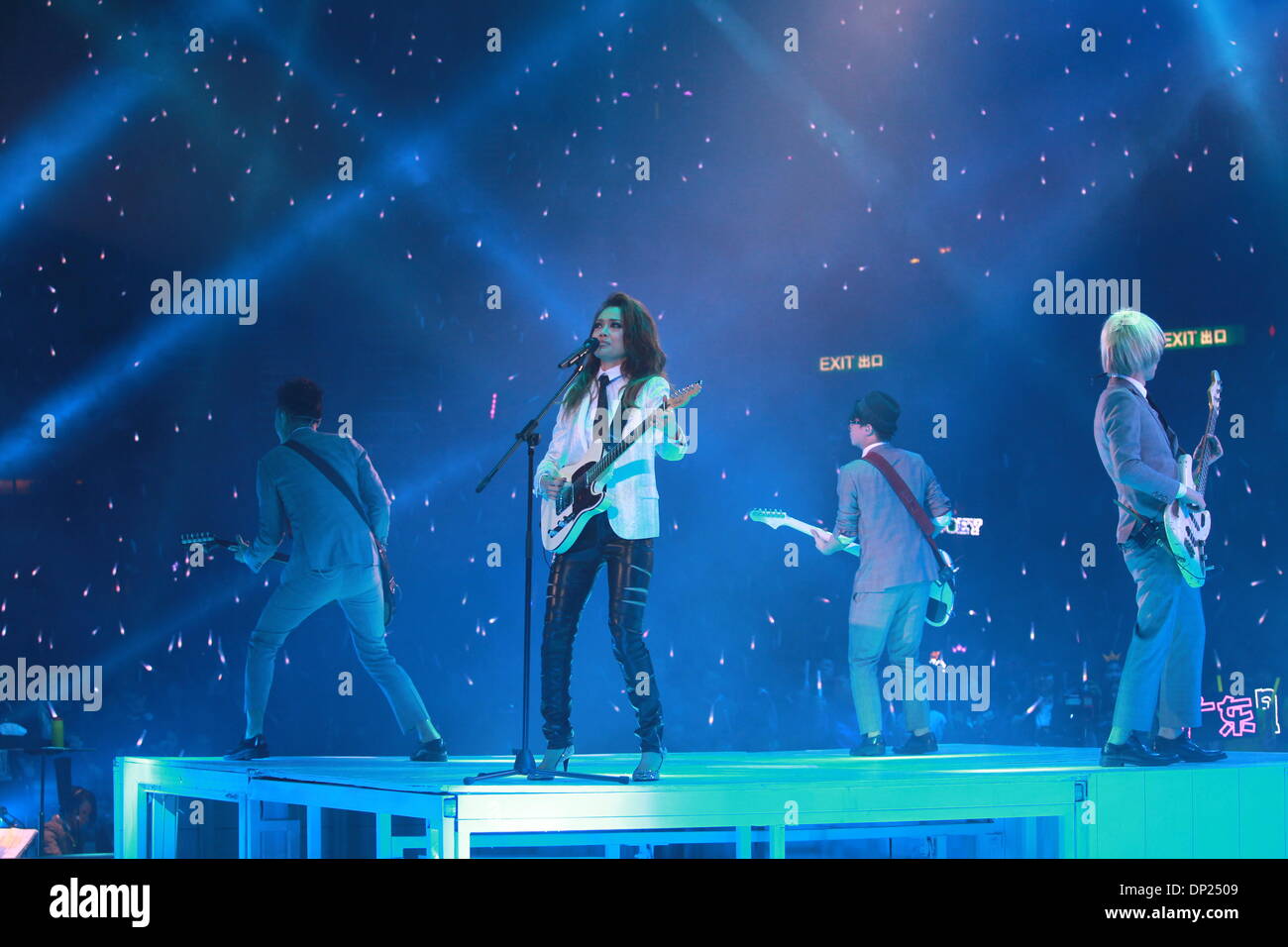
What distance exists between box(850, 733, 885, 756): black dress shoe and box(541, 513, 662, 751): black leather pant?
188 centimetres

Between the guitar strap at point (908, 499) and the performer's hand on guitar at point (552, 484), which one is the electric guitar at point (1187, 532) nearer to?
the guitar strap at point (908, 499)

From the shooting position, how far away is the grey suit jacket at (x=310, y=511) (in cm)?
595

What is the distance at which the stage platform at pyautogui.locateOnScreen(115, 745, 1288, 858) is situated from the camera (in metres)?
4.17

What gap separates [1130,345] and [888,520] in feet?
5.25

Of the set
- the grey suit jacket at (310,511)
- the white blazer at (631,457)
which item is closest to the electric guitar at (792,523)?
the white blazer at (631,457)

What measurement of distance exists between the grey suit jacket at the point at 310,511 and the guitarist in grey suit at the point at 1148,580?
3170mm

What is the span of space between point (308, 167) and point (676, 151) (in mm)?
2485

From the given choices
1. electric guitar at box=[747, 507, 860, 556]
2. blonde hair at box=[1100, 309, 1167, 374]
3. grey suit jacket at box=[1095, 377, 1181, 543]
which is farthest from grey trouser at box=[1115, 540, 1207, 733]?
electric guitar at box=[747, 507, 860, 556]

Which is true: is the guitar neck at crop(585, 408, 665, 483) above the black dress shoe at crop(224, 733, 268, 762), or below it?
above

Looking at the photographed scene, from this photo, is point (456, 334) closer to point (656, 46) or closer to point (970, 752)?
point (656, 46)

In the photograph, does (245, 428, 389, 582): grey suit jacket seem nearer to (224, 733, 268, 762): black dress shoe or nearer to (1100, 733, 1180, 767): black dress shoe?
(224, 733, 268, 762): black dress shoe

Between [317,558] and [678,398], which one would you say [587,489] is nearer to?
[678,398]

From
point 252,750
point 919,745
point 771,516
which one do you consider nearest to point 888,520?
point 771,516

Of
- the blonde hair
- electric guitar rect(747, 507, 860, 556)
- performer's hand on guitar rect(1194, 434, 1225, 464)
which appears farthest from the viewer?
electric guitar rect(747, 507, 860, 556)
